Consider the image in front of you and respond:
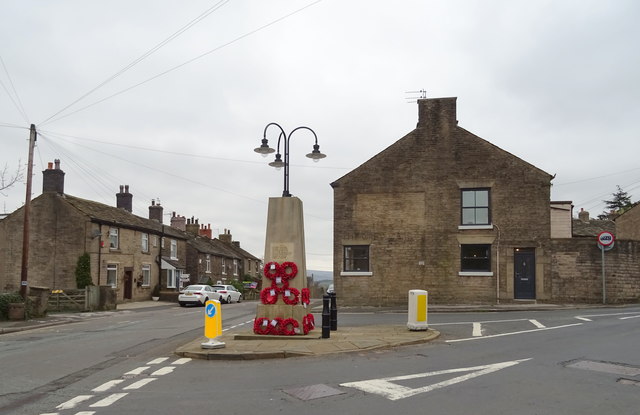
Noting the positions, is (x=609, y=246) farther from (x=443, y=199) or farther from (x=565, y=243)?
(x=443, y=199)

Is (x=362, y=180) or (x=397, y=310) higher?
(x=362, y=180)

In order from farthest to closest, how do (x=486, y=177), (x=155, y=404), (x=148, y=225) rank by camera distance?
1. (x=148, y=225)
2. (x=486, y=177)
3. (x=155, y=404)

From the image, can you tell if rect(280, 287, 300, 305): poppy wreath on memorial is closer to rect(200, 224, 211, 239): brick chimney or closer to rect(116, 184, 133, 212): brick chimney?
rect(116, 184, 133, 212): brick chimney

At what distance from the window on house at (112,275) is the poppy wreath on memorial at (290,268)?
25.2m

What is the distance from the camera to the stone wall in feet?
76.2

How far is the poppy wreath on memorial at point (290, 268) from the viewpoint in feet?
43.4

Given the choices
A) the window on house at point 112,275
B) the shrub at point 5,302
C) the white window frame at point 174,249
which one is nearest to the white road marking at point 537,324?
the shrub at point 5,302

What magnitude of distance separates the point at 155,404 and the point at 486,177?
69.5 ft

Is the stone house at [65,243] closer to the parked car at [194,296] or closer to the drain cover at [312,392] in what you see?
the parked car at [194,296]

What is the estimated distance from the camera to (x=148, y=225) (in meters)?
41.0

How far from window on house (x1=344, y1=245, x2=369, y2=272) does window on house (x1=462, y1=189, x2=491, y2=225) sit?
514cm

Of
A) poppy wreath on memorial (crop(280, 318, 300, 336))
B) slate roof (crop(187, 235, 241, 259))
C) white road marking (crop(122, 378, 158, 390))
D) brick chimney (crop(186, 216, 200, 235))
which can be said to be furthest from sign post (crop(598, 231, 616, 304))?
brick chimney (crop(186, 216, 200, 235))

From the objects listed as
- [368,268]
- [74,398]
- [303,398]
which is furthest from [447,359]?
[368,268]

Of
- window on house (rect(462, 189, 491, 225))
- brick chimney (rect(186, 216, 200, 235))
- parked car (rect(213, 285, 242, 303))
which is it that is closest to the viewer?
window on house (rect(462, 189, 491, 225))
